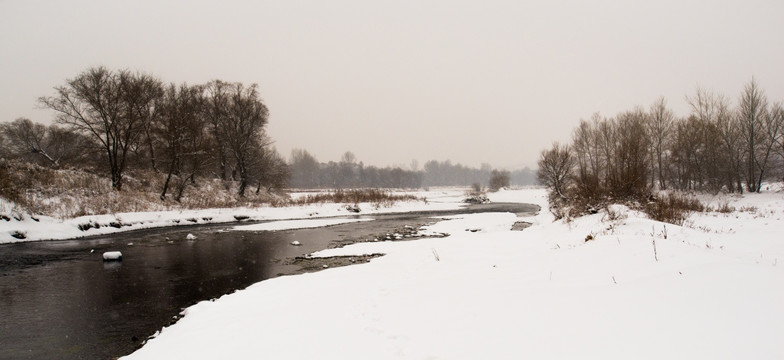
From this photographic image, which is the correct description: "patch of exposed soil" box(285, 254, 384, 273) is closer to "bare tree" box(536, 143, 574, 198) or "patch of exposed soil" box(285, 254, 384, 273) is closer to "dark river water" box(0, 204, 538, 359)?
"dark river water" box(0, 204, 538, 359)

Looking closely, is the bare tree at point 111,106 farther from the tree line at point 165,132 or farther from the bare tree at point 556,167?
the bare tree at point 556,167

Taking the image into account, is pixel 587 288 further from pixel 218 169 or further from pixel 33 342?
pixel 218 169

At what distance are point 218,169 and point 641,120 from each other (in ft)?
184

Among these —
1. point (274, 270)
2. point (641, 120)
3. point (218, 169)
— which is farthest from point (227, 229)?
point (641, 120)

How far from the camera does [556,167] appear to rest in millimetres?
34344

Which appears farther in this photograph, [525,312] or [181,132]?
[181,132]

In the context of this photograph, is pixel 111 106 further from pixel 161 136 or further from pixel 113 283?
pixel 113 283

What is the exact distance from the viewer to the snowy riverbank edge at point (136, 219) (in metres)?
19.9

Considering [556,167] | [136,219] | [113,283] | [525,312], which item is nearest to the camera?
[525,312]

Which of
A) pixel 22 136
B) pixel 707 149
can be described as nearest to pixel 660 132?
pixel 707 149

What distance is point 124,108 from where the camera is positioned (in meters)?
33.4

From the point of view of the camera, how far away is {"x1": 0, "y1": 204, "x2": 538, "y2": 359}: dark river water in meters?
6.96

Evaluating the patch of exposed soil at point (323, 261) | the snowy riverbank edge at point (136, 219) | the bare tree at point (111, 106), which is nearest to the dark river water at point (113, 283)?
the patch of exposed soil at point (323, 261)

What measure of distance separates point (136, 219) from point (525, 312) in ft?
94.1
